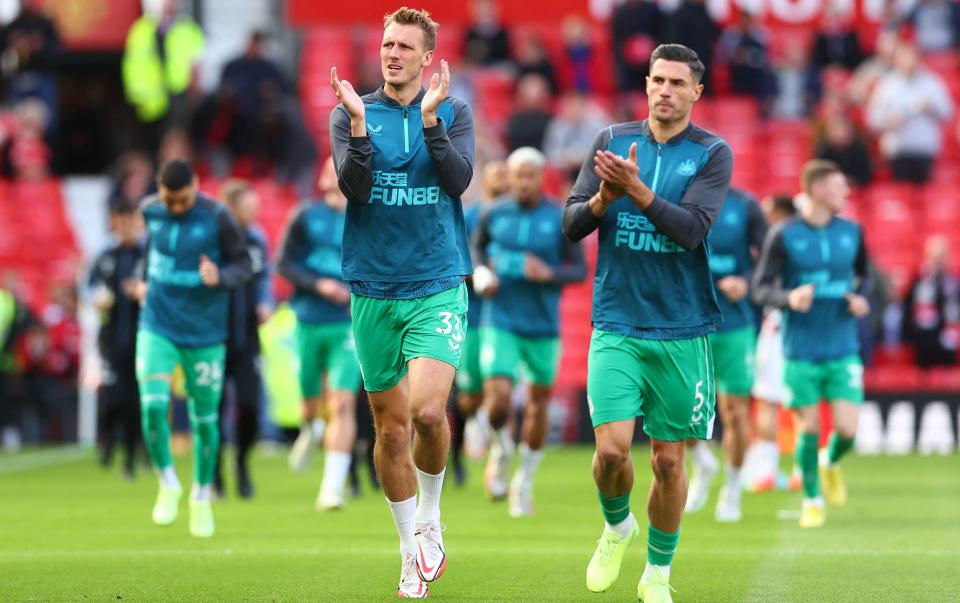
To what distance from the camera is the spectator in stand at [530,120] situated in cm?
2397

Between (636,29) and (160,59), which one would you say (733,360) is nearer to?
(636,29)

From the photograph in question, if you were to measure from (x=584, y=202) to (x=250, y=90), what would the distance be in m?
16.9

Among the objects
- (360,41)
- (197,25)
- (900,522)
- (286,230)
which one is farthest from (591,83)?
(900,522)

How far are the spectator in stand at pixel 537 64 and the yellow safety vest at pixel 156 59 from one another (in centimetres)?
470

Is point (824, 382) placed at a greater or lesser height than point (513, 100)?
lesser

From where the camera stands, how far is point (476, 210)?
50.1 ft

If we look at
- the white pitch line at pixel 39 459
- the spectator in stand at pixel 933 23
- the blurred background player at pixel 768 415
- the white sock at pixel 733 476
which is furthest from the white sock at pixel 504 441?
the spectator in stand at pixel 933 23

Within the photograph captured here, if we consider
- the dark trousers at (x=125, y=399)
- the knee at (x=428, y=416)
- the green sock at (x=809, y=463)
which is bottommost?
the dark trousers at (x=125, y=399)

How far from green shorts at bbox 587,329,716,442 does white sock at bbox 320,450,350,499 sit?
17.3ft

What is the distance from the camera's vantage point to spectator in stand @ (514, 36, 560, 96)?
24.5 m

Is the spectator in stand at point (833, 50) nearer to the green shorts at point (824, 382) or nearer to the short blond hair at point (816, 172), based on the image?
the short blond hair at point (816, 172)

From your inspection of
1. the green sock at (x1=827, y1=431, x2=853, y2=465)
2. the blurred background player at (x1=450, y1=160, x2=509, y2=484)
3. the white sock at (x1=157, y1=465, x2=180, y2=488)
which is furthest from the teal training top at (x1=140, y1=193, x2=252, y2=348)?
the green sock at (x1=827, y1=431, x2=853, y2=465)

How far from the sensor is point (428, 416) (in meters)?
8.24

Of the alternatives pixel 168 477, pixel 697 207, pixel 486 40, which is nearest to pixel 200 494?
pixel 168 477
